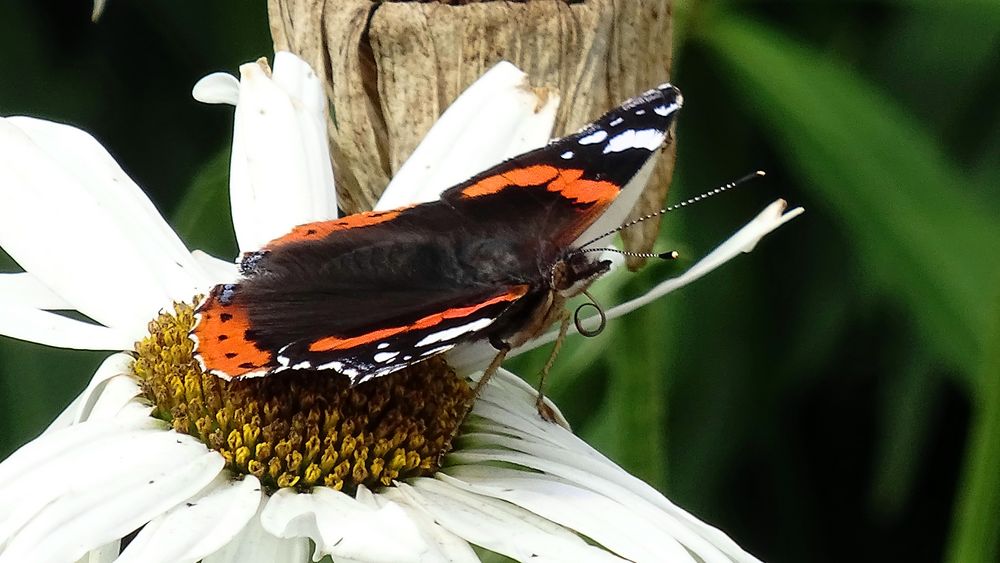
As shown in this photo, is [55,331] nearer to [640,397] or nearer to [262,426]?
[262,426]

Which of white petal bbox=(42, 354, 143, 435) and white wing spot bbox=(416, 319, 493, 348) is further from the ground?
white wing spot bbox=(416, 319, 493, 348)

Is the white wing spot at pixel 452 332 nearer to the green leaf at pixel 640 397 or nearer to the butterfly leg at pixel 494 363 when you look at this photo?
the butterfly leg at pixel 494 363

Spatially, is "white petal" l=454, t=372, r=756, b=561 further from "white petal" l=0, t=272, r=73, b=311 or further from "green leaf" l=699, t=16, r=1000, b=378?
"green leaf" l=699, t=16, r=1000, b=378

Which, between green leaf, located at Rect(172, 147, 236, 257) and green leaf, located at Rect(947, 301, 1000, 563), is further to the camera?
green leaf, located at Rect(172, 147, 236, 257)

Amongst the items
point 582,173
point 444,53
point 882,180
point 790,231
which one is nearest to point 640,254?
point 582,173

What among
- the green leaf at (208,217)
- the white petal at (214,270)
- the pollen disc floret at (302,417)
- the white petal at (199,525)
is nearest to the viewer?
the white petal at (199,525)

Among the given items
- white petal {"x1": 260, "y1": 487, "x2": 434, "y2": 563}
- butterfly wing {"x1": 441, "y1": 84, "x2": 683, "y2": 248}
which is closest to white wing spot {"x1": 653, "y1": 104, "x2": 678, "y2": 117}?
butterfly wing {"x1": 441, "y1": 84, "x2": 683, "y2": 248}

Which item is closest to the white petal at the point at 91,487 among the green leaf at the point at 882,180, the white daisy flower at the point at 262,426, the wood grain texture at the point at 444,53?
the white daisy flower at the point at 262,426

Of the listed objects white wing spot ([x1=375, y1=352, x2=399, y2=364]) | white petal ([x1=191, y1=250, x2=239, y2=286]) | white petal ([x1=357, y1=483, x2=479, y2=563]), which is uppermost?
white wing spot ([x1=375, y1=352, x2=399, y2=364])
